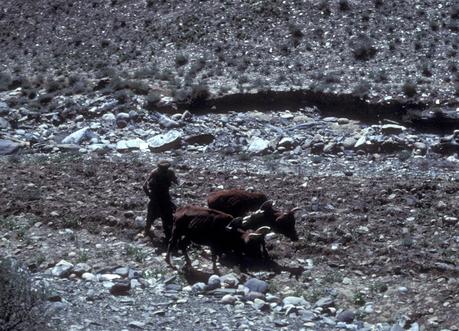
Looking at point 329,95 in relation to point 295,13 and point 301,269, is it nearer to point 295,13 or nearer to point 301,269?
point 295,13

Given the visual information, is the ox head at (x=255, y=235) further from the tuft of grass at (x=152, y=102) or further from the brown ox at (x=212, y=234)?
the tuft of grass at (x=152, y=102)

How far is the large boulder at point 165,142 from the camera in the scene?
2248 centimetres

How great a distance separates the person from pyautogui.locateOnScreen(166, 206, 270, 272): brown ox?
2.61 ft

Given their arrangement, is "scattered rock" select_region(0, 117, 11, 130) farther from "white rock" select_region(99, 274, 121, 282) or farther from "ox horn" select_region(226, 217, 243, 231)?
"ox horn" select_region(226, 217, 243, 231)

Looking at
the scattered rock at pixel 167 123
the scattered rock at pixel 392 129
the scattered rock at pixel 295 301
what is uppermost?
the scattered rock at pixel 295 301

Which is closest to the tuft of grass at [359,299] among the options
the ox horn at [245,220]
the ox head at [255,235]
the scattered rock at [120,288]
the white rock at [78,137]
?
the ox head at [255,235]

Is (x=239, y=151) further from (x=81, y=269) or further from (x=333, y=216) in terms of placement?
(x=81, y=269)

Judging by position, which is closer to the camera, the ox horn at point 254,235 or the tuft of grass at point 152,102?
the ox horn at point 254,235

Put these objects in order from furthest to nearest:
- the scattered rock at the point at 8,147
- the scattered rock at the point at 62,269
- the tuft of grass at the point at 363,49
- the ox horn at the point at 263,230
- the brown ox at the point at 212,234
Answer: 1. the tuft of grass at the point at 363,49
2. the scattered rock at the point at 8,147
3. the ox horn at the point at 263,230
4. the brown ox at the point at 212,234
5. the scattered rock at the point at 62,269

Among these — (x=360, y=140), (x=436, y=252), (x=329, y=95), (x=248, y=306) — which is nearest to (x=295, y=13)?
(x=329, y=95)

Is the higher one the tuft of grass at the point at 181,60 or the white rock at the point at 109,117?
the tuft of grass at the point at 181,60

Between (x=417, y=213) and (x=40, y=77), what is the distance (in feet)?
56.6

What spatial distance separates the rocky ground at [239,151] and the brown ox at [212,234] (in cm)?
28

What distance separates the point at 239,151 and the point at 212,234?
896cm
